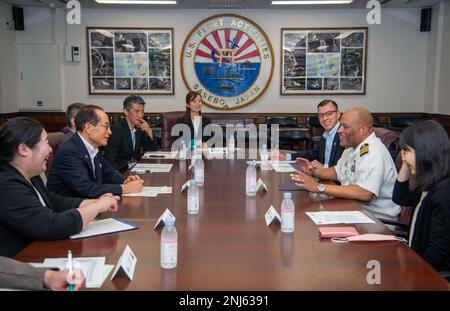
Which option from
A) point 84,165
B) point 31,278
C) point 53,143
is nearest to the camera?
point 31,278

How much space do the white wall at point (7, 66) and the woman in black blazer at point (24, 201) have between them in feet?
20.6

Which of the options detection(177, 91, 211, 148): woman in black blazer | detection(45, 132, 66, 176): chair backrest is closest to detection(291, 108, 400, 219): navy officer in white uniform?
detection(45, 132, 66, 176): chair backrest

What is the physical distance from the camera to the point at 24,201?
1761 mm

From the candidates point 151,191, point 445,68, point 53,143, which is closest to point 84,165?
point 151,191

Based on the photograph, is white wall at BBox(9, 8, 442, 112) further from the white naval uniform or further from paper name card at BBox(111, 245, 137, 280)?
paper name card at BBox(111, 245, 137, 280)

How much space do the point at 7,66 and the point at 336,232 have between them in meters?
7.36

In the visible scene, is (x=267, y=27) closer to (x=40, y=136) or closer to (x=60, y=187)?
(x=60, y=187)

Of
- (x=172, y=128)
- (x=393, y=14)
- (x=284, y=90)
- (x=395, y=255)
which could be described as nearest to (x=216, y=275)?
(x=395, y=255)

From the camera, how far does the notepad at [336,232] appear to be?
75.4 inches

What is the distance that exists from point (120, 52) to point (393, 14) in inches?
195

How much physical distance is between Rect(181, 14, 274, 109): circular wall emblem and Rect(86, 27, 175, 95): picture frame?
0.38m

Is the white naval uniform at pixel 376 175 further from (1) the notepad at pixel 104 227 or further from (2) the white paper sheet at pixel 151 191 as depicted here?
(1) the notepad at pixel 104 227

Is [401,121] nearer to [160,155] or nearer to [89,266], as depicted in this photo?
[160,155]

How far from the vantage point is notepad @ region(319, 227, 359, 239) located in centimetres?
191
